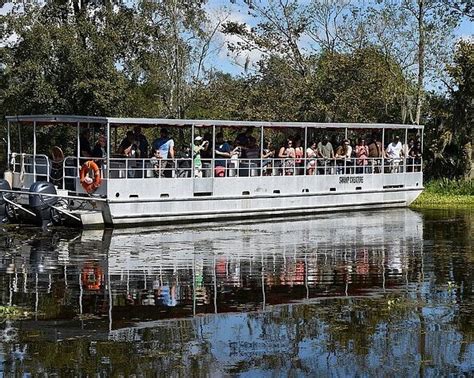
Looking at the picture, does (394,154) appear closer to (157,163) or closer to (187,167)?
(187,167)

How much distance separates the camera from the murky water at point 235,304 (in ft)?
30.9

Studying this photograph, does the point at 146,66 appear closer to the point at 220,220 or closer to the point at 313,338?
the point at 220,220

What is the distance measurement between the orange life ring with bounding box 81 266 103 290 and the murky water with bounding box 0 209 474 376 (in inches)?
1.8

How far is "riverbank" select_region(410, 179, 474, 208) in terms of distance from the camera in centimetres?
3109

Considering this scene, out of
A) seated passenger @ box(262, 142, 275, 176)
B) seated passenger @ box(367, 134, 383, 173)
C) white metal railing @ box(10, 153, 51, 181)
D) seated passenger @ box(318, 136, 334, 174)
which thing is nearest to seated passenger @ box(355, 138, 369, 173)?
seated passenger @ box(367, 134, 383, 173)

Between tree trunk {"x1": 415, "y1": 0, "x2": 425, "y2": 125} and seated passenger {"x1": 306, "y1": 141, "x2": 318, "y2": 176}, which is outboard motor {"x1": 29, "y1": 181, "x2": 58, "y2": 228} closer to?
seated passenger {"x1": 306, "y1": 141, "x2": 318, "y2": 176}

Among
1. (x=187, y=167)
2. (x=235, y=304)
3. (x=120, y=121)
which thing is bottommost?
(x=235, y=304)

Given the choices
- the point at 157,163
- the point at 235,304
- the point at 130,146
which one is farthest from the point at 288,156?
the point at 235,304

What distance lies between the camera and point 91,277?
14578 millimetres

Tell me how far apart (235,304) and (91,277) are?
10.0 feet

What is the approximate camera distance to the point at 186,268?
15727 mm

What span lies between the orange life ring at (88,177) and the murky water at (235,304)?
1475 mm

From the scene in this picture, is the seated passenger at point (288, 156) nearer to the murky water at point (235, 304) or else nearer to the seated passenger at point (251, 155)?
the seated passenger at point (251, 155)

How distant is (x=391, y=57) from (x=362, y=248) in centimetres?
2268
